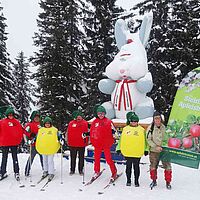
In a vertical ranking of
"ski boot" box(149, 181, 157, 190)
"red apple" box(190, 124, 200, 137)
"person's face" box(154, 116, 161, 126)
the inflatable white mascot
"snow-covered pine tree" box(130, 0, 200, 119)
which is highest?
"snow-covered pine tree" box(130, 0, 200, 119)

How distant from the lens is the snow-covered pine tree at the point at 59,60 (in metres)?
15.0

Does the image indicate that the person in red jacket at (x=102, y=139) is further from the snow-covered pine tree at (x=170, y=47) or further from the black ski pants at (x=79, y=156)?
the snow-covered pine tree at (x=170, y=47)

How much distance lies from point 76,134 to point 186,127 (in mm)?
2409

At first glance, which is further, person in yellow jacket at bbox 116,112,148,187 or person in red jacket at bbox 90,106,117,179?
person in red jacket at bbox 90,106,117,179

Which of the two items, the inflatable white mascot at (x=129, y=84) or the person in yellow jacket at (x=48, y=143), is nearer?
the person in yellow jacket at (x=48, y=143)

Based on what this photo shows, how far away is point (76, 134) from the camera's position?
24.2 ft

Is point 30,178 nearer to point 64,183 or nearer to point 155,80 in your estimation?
point 64,183

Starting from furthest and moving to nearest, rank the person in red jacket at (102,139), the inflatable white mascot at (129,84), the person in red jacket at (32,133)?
the inflatable white mascot at (129,84) < the person in red jacket at (32,133) < the person in red jacket at (102,139)

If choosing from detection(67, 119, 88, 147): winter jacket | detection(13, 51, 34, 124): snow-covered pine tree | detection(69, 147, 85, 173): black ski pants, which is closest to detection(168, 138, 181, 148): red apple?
detection(67, 119, 88, 147): winter jacket

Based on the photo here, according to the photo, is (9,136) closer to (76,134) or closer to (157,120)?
(76,134)

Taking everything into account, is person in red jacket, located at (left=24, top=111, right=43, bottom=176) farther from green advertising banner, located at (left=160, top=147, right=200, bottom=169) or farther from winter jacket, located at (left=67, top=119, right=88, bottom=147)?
green advertising banner, located at (left=160, top=147, right=200, bottom=169)

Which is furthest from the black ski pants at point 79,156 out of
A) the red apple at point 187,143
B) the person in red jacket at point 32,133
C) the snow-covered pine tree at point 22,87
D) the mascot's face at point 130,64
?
the snow-covered pine tree at point 22,87

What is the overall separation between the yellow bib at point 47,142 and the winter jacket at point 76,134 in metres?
0.53

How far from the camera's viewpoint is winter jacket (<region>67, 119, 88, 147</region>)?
290 inches
